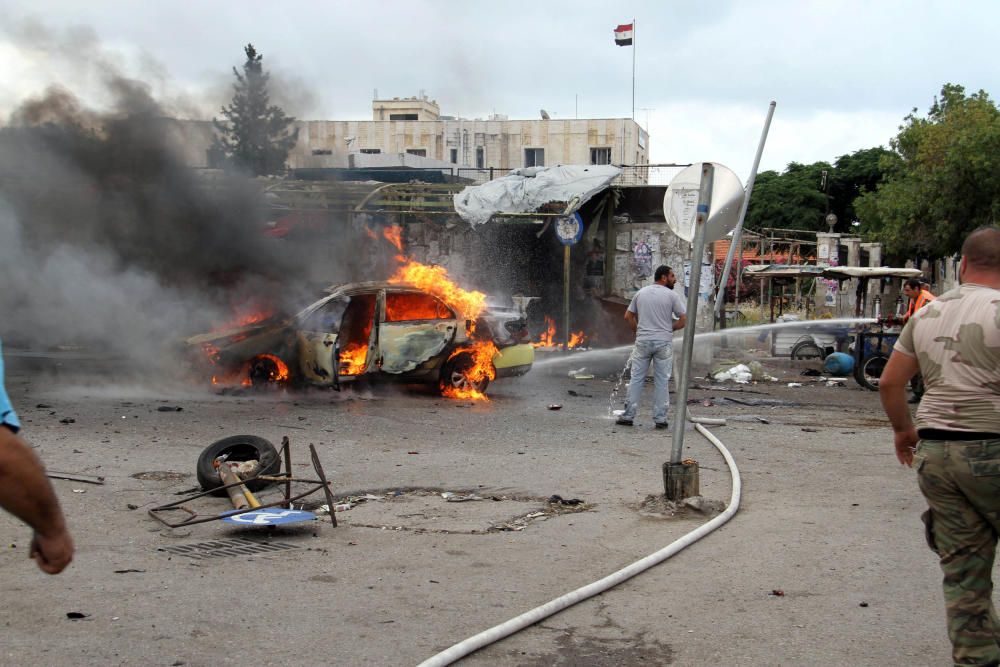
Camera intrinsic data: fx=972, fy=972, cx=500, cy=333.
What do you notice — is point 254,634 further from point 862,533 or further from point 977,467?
point 862,533

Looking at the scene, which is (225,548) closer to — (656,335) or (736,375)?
(656,335)

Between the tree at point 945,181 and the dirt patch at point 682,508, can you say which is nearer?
the dirt patch at point 682,508

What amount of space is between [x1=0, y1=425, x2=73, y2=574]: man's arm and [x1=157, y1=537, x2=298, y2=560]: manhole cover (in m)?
3.23

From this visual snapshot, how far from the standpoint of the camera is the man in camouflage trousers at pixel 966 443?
136 inches

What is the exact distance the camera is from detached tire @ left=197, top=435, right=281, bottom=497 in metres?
7.09

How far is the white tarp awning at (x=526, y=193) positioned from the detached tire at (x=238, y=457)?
43.3 feet

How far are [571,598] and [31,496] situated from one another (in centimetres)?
284

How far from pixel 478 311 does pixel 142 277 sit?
5144 millimetres

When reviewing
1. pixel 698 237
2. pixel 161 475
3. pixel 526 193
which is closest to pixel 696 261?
pixel 698 237

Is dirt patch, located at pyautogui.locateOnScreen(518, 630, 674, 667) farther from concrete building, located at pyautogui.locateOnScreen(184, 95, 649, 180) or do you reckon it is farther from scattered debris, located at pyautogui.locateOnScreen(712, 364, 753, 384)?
concrete building, located at pyautogui.locateOnScreen(184, 95, 649, 180)

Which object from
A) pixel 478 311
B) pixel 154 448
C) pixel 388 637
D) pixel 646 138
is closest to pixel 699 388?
pixel 478 311

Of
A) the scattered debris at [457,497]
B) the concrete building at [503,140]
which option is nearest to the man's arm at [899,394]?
the scattered debris at [457,497]

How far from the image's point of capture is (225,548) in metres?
5.71

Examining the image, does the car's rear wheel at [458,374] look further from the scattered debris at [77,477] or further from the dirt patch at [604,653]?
the dirt patch at [604,653]
